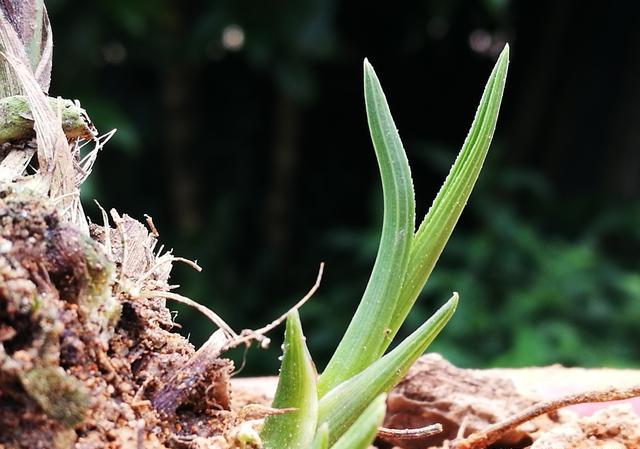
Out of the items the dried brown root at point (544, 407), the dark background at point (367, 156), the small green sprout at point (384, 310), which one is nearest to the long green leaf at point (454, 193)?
the small green sprout at point (384, 310)

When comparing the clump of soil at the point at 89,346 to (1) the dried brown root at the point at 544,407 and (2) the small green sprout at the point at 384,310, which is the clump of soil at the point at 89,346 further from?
(1) the dried brown root at the point at 544,407

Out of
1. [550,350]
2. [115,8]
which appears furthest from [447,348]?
[115,8]

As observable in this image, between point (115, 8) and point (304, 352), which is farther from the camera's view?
point (115, 8)

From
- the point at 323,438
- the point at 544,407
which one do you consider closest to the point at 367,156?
the point at 544,407

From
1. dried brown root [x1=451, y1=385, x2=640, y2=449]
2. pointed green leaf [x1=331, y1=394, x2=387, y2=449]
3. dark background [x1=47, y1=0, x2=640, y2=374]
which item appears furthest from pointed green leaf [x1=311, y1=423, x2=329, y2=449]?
dark background [x1=47, y1=0, x2=640, y2=374]

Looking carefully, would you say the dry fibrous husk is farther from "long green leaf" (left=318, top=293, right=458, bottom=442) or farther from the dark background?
the dark background

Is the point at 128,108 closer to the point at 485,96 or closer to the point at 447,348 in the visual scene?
the point at 447,348

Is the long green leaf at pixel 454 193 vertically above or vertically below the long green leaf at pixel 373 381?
above
